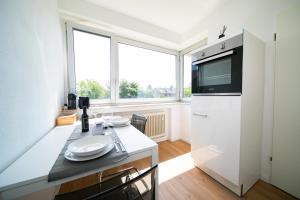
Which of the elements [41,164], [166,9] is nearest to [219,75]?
[166,9]

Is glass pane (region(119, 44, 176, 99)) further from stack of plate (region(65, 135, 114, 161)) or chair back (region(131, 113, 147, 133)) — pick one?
stack of plate (region(65, 135, 114, 161))

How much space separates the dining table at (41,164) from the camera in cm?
52

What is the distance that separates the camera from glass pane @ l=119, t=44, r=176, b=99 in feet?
7.72

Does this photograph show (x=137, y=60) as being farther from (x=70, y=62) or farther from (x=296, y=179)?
(x=296, y=179)

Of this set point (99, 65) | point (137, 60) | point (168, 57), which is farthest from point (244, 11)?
point (99, 65)

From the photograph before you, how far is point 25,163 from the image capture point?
0.65 m

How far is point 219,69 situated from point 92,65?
1942 mm

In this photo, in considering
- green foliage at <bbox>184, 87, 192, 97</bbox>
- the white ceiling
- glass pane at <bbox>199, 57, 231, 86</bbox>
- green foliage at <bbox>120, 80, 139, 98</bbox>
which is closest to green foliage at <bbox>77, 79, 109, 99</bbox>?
green foliage at <bbox>120, 80, 139, 98</bbox>

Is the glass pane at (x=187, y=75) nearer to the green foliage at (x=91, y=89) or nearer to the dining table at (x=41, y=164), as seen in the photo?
the green foliage at (x=91, y=89)

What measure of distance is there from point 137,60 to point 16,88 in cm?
199

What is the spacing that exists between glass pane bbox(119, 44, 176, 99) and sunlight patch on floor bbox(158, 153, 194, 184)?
135cm

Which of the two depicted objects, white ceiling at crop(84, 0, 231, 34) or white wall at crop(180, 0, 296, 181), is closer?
white wall at crop(180, 0, 296, 181)

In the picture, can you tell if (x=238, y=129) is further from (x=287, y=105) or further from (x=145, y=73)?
(x=145, y=73)

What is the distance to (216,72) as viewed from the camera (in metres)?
1.46
